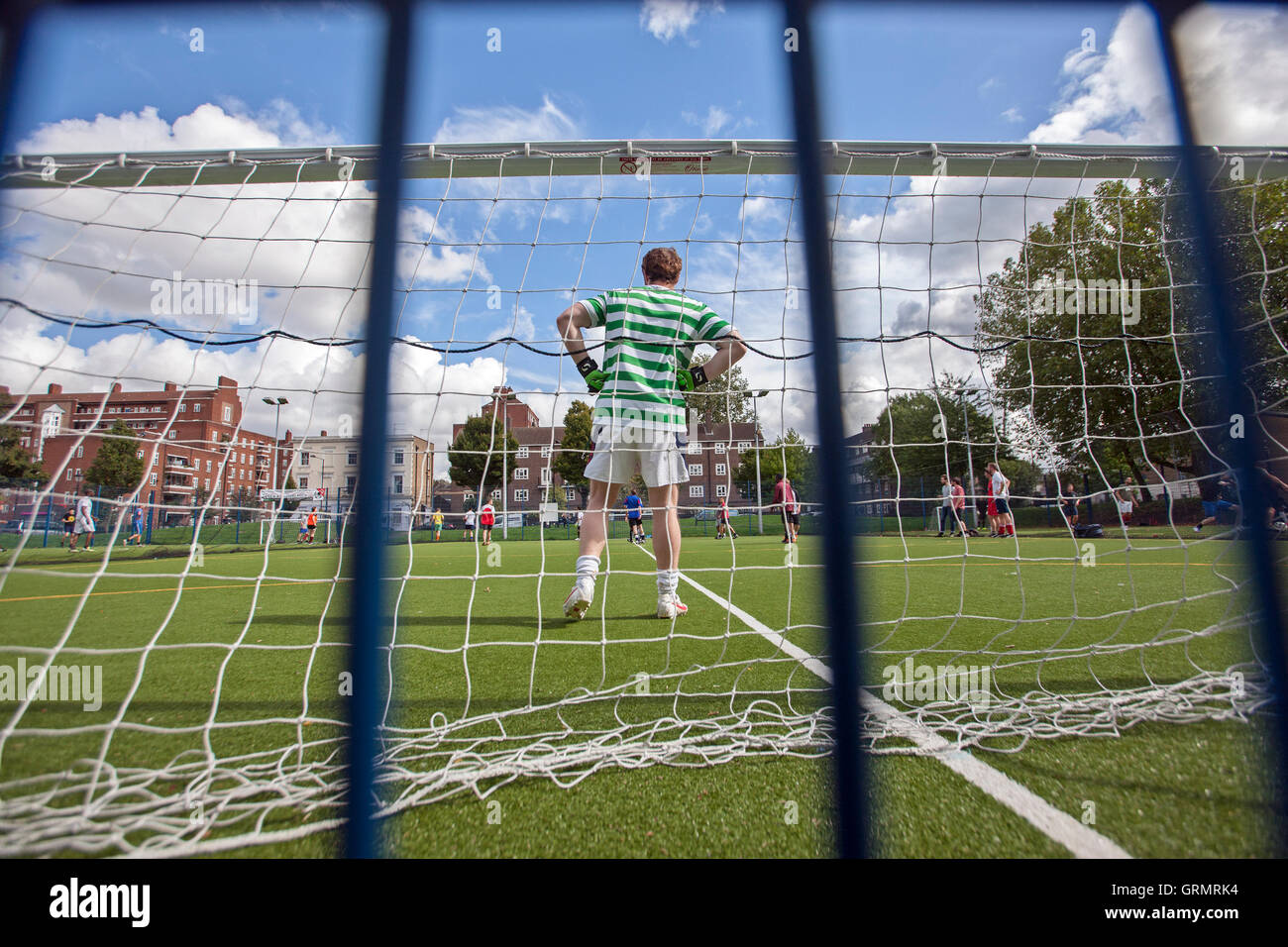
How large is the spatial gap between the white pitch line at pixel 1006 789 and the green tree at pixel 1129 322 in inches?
51.6

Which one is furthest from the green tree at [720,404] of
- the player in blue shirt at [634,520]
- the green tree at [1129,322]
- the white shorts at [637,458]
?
the player in blue shirt at [634,520]

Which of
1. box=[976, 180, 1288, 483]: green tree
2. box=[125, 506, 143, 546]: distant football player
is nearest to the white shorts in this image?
box=[976, 180, 1288, 483]: green tree

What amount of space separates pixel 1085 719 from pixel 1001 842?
94 centimetres

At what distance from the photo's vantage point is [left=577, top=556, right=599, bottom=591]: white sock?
270 centimetres

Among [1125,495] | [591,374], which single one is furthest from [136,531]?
[1125,495]

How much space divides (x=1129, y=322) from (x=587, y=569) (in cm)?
509

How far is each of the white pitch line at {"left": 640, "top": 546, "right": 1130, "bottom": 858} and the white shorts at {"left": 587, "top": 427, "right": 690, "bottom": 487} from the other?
4.28ft

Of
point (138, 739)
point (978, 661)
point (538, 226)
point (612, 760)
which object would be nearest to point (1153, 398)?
point (978, 661)

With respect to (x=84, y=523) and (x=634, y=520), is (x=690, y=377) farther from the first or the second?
(x=84, y=523)

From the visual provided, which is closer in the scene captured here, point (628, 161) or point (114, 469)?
point (628, 161)

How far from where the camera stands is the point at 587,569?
270cm

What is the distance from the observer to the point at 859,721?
81cm

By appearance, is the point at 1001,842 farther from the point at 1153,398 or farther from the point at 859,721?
the point at 1153,398

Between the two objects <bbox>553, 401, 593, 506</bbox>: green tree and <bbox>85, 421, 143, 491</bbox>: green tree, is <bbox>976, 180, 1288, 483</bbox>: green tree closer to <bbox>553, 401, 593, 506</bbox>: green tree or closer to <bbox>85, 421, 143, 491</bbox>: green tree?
<bbox>553, 401, 593, 506</bbox>: green tree
